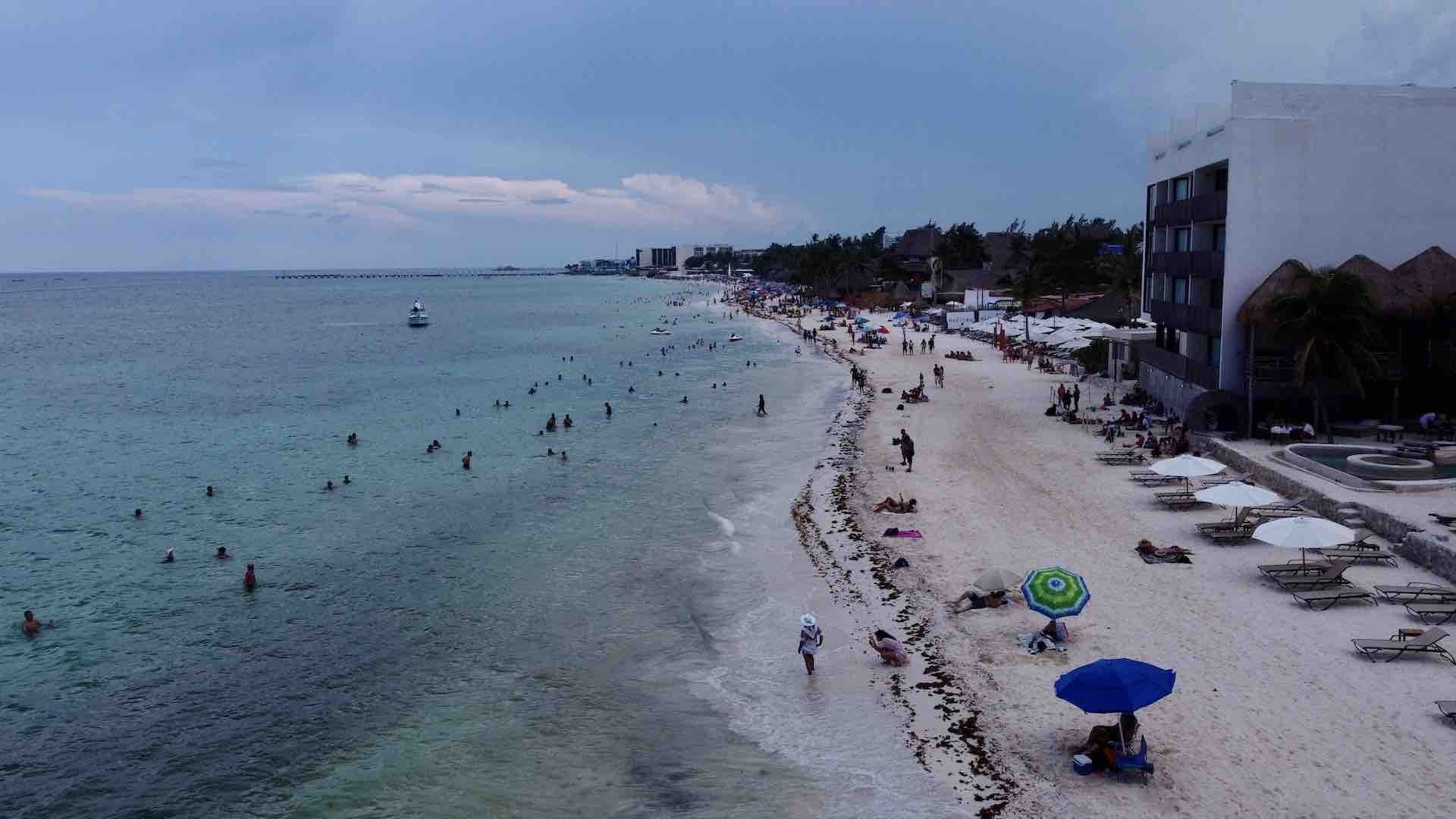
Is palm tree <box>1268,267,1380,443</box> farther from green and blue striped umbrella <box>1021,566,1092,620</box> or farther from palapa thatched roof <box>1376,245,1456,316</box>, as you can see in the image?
green and blue striped umbrella <box>1021,566,1092,620</box>

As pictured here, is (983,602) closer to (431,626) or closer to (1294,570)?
(1294,570)

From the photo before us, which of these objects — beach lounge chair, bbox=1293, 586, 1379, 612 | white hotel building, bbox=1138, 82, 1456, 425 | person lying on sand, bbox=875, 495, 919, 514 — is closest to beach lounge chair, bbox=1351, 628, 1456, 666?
beach lounge chair, bbox=1293, 586, 1379, 612

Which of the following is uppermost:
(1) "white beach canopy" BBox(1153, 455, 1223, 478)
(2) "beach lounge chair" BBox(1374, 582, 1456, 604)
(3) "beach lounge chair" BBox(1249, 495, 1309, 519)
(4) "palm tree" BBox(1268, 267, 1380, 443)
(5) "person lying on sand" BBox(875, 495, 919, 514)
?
(4) "palm tree" BBox(1268, 267, 1380, 443)

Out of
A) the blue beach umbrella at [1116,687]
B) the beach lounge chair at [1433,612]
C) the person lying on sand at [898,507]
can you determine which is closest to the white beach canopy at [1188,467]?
the person lying on sand at [898,507]

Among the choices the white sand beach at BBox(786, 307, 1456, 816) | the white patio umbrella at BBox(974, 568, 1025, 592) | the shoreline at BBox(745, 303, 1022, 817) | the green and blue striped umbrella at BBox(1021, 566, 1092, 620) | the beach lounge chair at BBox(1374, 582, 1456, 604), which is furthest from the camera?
the white patio umbrella at BBox(974, 568, 1025, 592)

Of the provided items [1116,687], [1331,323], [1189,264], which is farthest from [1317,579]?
[1189,264]

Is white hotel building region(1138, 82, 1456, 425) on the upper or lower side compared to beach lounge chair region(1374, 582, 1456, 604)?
upper

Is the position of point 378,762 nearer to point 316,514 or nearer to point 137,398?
point 316,514
